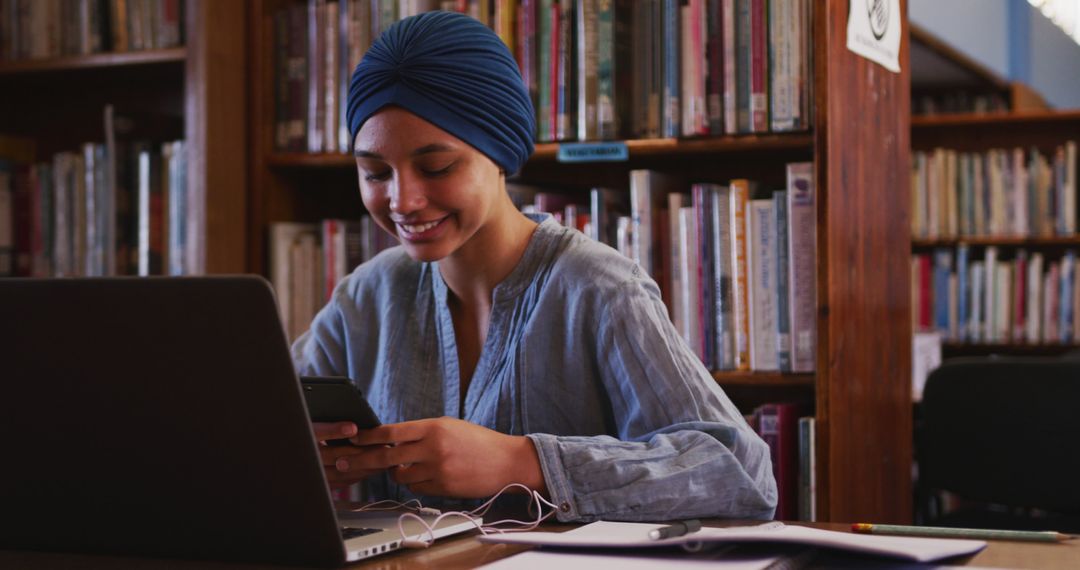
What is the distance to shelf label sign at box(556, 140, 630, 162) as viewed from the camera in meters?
1.98

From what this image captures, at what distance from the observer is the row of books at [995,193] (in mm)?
4207

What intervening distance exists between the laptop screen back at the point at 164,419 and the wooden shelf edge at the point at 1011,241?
12.7 ft

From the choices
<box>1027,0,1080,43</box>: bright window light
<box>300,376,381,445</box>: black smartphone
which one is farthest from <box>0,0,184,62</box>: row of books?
<box>1027,0,1080,43</box>: bright window light

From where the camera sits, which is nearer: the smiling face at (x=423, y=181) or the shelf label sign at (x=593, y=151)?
the smiling face at (x=423, y=181)

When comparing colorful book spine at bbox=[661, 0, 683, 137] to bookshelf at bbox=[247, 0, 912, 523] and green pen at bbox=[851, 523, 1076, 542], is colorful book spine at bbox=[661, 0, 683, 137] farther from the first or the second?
green pen at bbox=[851, 523, 1076, 542]

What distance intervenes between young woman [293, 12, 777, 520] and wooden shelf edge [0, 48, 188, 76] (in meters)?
0.93

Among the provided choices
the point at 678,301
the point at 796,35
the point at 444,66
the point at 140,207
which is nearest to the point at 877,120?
the point at 796,35

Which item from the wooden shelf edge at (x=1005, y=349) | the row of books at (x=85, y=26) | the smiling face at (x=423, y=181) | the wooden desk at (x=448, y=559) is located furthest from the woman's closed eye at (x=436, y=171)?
the wooden shelf edge at (x=1005, y=349)

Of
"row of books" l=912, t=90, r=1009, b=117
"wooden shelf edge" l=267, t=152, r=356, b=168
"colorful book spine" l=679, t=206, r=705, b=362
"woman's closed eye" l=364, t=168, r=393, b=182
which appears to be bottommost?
"colorful book spine" l=679, t=206, r=705, b=362

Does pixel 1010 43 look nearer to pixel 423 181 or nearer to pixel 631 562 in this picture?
pixel 423 181

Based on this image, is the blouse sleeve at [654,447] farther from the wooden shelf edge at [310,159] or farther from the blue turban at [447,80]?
the wooden shelf edge at [310,159]

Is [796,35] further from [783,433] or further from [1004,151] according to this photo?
[1004,151]

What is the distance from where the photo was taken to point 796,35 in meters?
1.88

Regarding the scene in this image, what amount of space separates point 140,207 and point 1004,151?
10.8 feet
